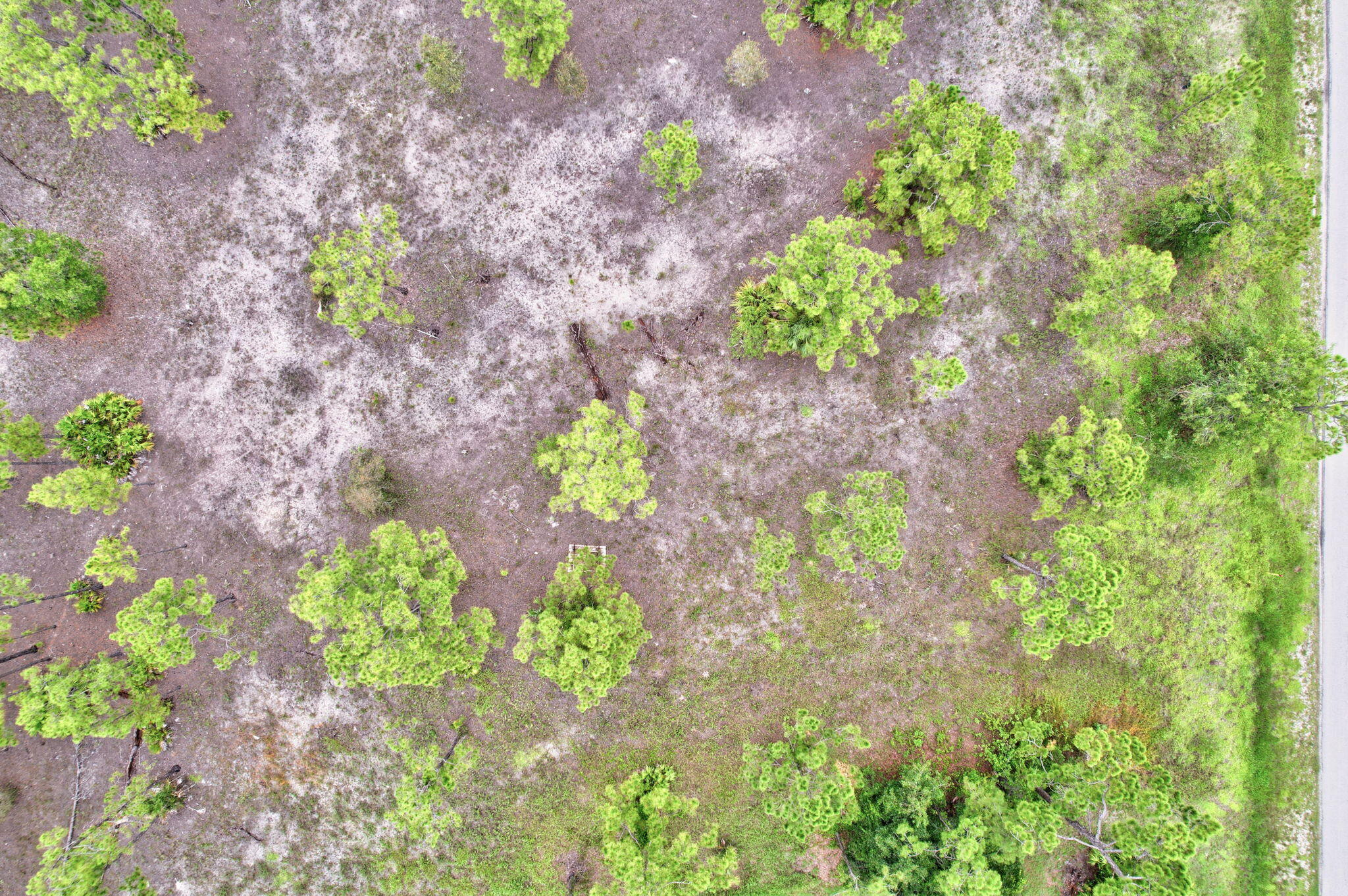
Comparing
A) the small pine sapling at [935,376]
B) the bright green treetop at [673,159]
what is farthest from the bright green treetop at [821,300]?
the bright green treetop at [673,159]

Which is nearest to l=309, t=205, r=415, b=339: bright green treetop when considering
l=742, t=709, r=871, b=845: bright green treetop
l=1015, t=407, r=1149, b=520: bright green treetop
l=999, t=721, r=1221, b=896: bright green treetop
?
l=742, t=709, r=871, b=845: bright green treetop

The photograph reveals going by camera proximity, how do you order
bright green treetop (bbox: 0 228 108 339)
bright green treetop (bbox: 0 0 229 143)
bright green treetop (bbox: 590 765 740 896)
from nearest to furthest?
bright green treetop (bbox: 0 0 229 143)
bright green treetop (bbox: 0 228 108 339)
bright green treetop (bbox: 590 765 740 896)

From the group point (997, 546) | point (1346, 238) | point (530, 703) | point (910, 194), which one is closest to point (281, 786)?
point (530, 703)

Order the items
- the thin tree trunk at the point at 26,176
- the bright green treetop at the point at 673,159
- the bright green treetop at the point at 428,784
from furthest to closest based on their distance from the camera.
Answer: the thin tree trunk at the point at 26,176 < the bright green treetop at the point at 428,784 < the bright green treetop at the point at 673,159

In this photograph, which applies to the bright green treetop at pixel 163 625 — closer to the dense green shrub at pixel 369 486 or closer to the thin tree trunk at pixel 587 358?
the dense green shrub at pixel 369 486

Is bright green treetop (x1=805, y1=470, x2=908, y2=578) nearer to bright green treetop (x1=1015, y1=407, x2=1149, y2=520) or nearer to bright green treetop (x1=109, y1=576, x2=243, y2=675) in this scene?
bright green treetop (x1=1015, y1=407, x2=1149, y2=520)

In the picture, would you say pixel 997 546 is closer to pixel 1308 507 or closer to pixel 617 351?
pixel 1308 507
